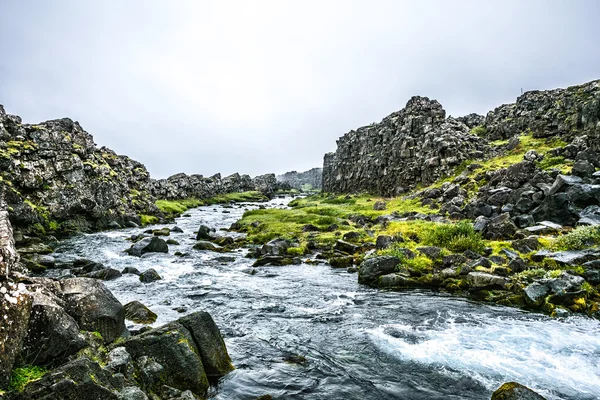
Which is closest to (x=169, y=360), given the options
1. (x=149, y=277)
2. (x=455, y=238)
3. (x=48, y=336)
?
(x=48, y=336)

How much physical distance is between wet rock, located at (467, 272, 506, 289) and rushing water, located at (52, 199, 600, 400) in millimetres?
1687

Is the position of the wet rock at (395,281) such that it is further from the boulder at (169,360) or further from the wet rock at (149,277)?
the wet rock at (149,277)

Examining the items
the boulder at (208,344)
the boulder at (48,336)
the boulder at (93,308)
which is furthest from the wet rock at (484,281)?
Result: the boulder at (48,336)

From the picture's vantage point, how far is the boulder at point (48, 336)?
23.4 ft

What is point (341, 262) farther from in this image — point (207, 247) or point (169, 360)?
point (169, 360)

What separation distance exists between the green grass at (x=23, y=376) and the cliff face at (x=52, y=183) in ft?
121

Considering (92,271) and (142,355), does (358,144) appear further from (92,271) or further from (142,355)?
(142,355)

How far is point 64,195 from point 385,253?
45.3 metres

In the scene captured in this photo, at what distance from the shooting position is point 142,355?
9211 millimetres

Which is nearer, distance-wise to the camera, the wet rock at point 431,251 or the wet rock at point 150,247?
the wet rock at point 431,251

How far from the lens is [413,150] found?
74062 mm

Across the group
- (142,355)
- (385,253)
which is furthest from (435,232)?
(142,355)

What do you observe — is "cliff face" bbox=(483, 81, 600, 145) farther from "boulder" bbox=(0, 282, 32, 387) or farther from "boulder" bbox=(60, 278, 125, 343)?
"boulder" bbox=(0, 282, 32, 387)

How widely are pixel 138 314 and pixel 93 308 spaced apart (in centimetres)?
524
